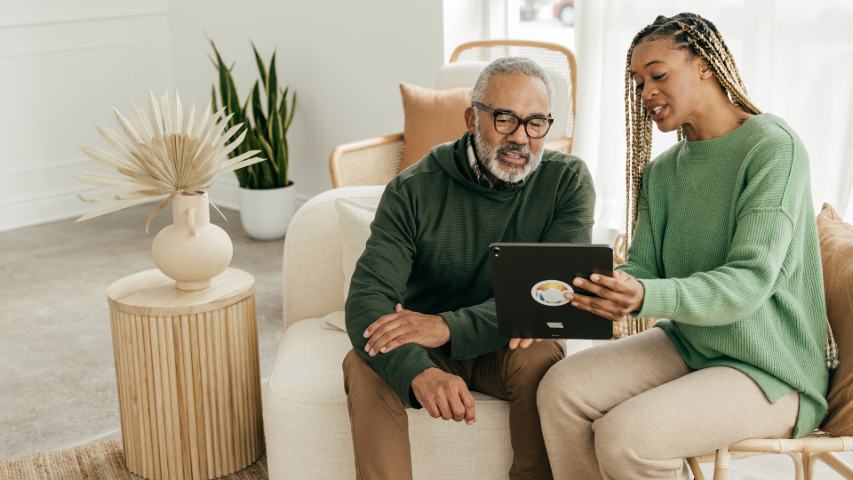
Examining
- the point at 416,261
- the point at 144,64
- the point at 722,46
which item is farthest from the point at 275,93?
the point at 722,46

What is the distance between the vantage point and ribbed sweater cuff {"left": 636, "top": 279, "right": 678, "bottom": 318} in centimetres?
168

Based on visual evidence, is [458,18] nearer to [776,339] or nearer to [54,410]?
[54,410]

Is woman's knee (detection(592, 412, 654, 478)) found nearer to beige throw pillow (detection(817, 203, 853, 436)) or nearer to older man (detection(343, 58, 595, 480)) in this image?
older man (detection(343, 58, 595, 480))

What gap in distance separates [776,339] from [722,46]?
57 centimetres

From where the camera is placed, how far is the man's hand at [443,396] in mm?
1824

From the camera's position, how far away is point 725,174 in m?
1.85

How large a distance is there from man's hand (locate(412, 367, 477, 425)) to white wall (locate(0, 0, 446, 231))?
257 centimetres

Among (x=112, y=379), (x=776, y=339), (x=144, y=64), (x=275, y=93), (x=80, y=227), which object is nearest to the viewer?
(x=776, y=339)

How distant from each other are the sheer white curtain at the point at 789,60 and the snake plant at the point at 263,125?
154cm

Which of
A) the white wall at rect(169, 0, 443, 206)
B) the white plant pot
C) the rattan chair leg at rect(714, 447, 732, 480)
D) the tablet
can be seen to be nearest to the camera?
the tablet

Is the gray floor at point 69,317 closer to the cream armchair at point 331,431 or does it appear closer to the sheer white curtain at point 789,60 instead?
the cream armchair at point 331,431

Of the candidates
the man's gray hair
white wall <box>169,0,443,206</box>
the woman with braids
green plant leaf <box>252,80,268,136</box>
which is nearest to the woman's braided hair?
the woman with braids

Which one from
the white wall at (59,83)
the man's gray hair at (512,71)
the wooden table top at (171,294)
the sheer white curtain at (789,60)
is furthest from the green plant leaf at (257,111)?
the man's gray hair at (512,71)

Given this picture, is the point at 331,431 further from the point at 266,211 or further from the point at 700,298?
the point at 266,211
